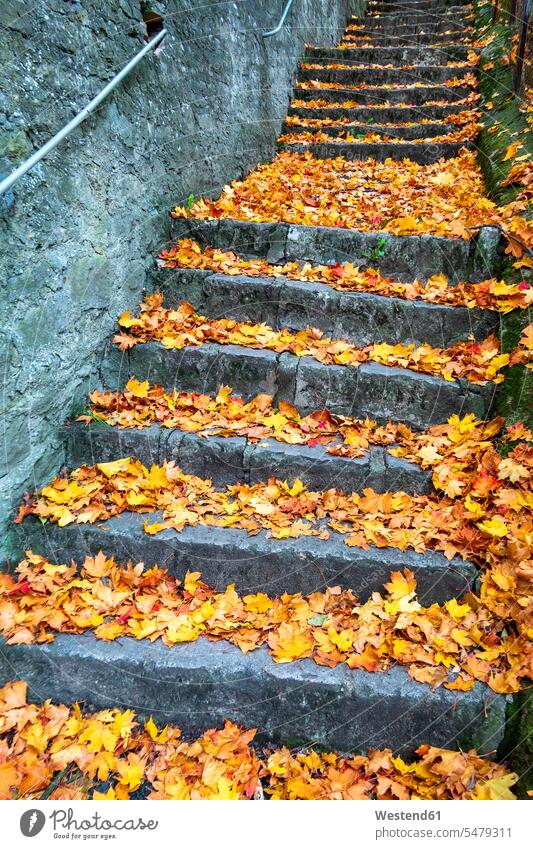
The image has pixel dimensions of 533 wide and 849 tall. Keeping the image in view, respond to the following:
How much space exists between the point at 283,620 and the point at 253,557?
288mm

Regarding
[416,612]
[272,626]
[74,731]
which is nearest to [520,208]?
[416,612]

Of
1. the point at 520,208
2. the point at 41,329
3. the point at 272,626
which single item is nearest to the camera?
the point at 272,626

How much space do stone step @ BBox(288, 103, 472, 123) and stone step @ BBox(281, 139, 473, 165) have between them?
572mm

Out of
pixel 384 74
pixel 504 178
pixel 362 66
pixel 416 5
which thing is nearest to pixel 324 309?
pixel 504 178

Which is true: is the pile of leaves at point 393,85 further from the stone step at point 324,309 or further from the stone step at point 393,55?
the stone step at point 324,309

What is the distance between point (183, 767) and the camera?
1.82 meters

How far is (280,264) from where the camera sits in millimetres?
3510

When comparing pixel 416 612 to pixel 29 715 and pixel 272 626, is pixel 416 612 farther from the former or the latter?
pixel 29 715

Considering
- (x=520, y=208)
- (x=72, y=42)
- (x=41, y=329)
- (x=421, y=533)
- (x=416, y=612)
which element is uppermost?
(x=72, y=42)

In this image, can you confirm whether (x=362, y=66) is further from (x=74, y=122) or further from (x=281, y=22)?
(x=74, y=122)

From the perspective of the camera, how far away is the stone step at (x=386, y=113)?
204 inches

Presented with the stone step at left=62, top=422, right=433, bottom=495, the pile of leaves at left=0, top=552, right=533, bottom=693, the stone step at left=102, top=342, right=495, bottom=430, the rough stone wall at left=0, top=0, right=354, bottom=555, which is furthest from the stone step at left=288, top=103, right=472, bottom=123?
the pile of leaves at left=0, top=552, right=533, bottom=693

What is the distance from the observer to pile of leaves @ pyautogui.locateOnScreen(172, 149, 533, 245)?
3.28 metres

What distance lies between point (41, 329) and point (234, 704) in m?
1.87
